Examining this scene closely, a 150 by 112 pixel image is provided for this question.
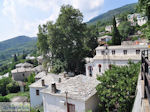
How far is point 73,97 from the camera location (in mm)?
11070

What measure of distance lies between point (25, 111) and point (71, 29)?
A: 1852 cm

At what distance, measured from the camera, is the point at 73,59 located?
2791 centimetres

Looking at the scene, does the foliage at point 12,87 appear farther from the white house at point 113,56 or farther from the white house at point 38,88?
the white house at point 113,56

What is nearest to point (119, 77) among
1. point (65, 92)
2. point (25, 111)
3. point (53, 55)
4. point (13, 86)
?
point (65, 92)

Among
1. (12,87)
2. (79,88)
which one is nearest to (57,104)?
(79,88)

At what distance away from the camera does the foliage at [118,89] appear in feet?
33.0

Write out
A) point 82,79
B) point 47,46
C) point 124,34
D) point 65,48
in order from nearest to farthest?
point 82,79, point 65,48, point 47,46, point 124,34

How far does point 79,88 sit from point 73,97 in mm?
1231

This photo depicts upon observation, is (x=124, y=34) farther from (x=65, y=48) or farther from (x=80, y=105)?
(x=80, y=105)

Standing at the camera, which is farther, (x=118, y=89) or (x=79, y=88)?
(x=79, y=88)

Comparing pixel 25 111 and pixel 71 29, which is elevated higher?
pixel 71 29

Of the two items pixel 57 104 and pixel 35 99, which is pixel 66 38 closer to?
pixel 35 99

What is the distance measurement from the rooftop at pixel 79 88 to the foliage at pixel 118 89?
104 cm

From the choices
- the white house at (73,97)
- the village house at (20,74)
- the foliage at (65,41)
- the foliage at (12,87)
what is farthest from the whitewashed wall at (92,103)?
the village house at (20,74)
